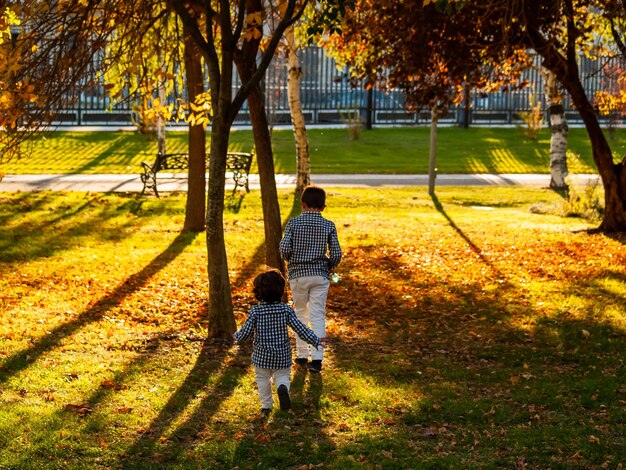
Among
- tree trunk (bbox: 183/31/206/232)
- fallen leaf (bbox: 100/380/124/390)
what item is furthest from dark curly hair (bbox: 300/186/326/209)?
tree trunk (bbox: 183/31/206/232)

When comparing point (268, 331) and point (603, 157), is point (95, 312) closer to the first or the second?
point (268, 331)

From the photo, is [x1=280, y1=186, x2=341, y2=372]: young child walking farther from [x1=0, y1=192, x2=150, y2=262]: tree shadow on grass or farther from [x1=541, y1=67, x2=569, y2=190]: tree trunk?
[x1=541, y1=67, x2=569, y2=190]: tree trunk

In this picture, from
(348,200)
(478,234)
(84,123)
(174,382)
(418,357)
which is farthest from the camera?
(84,123)

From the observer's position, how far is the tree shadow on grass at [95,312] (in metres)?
8.48

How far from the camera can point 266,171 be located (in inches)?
438

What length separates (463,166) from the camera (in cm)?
2822

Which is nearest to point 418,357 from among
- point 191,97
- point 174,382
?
point 174,382

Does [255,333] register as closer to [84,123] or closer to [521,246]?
[521,246]

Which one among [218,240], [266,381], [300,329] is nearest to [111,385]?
[266,381]

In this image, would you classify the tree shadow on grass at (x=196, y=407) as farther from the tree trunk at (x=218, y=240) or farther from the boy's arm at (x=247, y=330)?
the boy's arm at (x=247, y=330)

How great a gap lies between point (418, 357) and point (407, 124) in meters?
30.1

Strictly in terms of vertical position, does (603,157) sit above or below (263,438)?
above

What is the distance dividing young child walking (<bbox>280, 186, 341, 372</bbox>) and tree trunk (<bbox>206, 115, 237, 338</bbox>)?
1299 millimetres

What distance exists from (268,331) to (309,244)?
1208mm
